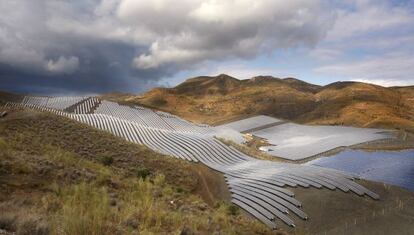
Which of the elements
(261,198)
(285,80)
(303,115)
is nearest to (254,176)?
(261,198)

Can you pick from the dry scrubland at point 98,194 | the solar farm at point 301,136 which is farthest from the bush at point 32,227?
the solar farm at point 301,136

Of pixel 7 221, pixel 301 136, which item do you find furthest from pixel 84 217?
pixel 301 136

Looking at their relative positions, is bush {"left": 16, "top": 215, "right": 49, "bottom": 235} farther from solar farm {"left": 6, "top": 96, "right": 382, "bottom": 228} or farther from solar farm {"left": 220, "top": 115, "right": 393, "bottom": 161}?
solar farm {"left": 220, "top": 115, "right": 393, "bottom": 161}

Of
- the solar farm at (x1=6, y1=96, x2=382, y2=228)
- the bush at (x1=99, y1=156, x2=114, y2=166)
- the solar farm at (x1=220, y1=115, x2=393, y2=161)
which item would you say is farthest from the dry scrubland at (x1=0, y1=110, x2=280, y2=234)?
the solar farm at (x1=220, y1=115, x2=393, y2=161)

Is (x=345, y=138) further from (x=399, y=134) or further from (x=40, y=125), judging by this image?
(x=40, y=125)

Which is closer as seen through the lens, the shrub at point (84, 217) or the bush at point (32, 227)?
the bush at point (32, 227)

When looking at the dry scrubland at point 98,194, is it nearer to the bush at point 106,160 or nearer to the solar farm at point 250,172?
the bush at point 106,160
